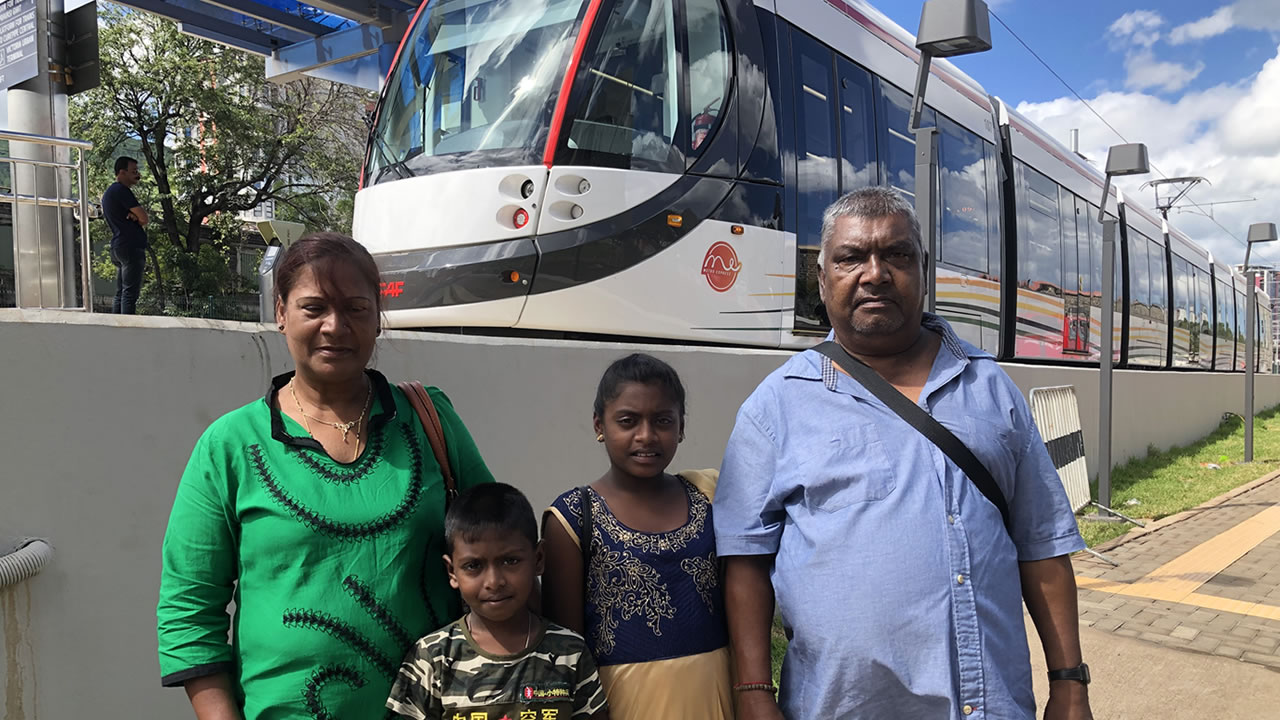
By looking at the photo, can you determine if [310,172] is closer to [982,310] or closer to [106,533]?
[982,310]

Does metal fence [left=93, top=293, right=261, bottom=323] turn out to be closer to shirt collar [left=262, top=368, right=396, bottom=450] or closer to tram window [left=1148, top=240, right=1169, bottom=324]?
tram window [left=1148, top=240, right=1169, bottom=324]

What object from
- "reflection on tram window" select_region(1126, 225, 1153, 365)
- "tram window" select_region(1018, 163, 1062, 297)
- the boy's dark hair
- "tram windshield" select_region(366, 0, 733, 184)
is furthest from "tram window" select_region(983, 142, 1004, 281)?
the boy's dark hair

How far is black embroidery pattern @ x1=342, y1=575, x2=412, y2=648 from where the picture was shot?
1802mm

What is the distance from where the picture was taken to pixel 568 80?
5.60m

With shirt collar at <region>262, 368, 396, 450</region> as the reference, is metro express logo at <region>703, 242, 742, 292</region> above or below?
above

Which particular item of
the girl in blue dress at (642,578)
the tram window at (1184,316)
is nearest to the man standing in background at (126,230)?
the girl in blue dress at (642,578)

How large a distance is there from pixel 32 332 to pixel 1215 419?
76.6 feet

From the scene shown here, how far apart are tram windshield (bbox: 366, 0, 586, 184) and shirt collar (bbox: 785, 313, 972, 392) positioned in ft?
12.0

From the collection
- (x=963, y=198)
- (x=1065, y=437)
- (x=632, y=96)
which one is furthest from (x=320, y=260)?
(x=1065, y=437)

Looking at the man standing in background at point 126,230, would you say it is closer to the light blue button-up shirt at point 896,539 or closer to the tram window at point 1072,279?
the light blue button-up shirt at point 896,539

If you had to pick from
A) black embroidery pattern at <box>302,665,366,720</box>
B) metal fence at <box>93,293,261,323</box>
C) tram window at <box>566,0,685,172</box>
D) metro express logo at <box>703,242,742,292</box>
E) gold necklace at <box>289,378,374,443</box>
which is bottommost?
black embroidery pattern at <box>302,665,366,720</box>

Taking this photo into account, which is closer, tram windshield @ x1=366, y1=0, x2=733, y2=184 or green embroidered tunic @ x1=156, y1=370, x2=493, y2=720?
green embroidered tunic @ x1=156, y1=370, x2=493, y2=720

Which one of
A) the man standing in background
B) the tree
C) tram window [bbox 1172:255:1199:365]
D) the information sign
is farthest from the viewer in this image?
the tree

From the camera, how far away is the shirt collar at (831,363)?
6.79ft
